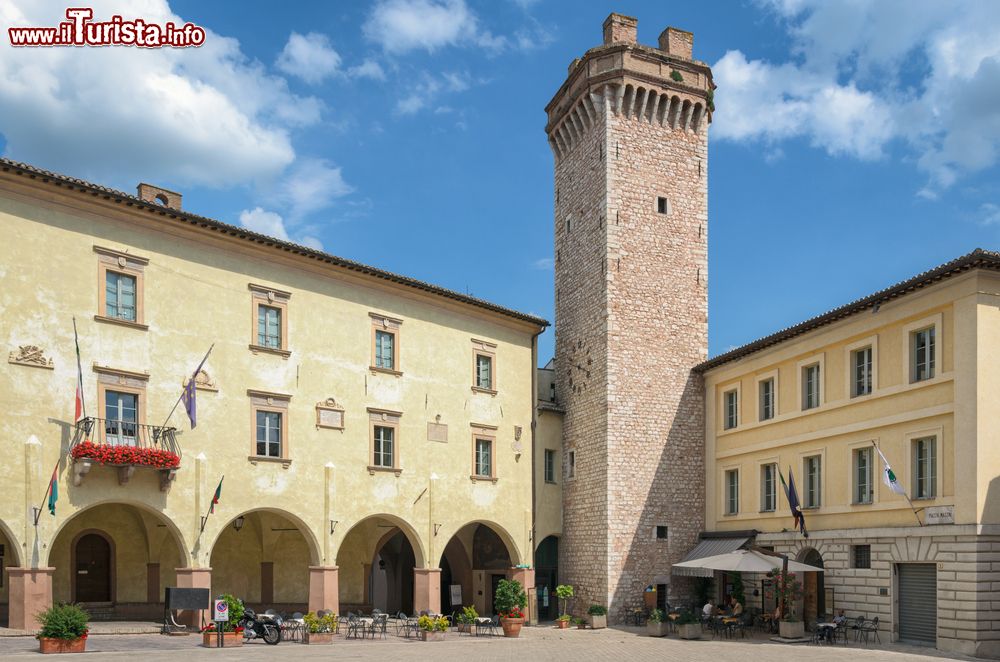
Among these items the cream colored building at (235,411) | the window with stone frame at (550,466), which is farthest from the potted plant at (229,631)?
the window with stone frame at (550,466)

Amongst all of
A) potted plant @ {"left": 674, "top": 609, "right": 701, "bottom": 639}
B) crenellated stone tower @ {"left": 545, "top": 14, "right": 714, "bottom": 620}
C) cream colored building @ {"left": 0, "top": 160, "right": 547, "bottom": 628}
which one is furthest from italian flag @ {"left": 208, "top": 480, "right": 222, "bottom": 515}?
potted plant @ {"left": 674, "top": 609, "right": 701, "bottom": 639}

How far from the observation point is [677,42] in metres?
36.7

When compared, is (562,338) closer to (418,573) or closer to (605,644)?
(418,573)

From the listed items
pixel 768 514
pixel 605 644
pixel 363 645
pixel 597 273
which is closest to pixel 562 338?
pixel 597 273

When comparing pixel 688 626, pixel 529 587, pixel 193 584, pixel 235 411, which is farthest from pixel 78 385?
pixel 688 626

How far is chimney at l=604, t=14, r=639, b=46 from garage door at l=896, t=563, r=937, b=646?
21.0 meters

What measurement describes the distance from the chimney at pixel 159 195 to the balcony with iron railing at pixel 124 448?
251 inches

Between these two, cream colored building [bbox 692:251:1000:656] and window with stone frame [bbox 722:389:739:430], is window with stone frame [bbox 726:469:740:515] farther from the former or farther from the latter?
window with stone frame [bbox 722:389:739:430]

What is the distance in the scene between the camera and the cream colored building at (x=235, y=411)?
22672mm

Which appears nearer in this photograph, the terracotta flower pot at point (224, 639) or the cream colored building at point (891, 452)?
the terracotta flower pot at point (224, 639)

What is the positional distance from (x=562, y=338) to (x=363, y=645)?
16.3 metres

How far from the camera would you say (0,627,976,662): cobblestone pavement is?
66.4 ft

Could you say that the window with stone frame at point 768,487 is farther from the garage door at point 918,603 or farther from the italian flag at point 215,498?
the italian flag at point 215,498

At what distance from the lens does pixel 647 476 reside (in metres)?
33.6
